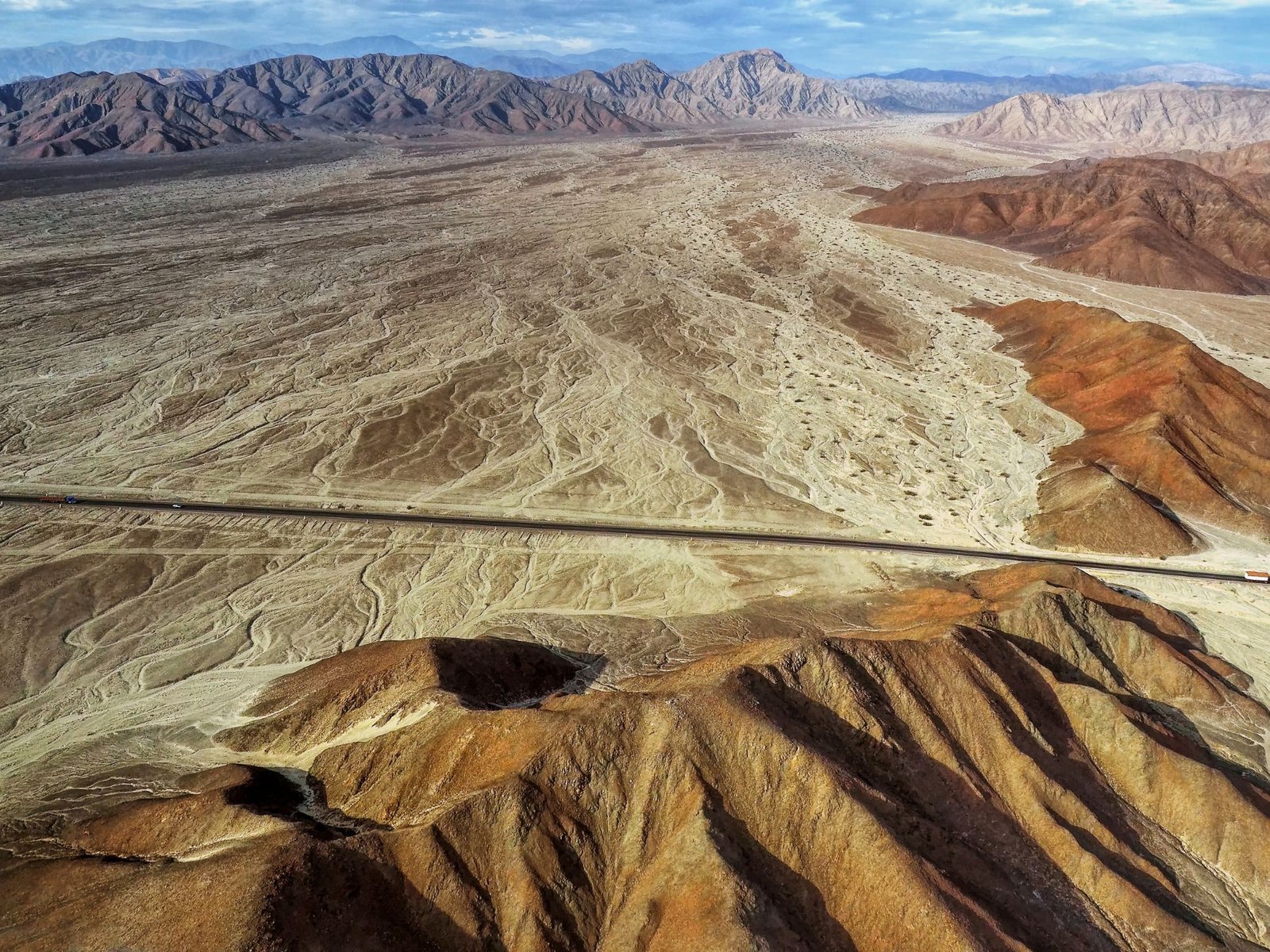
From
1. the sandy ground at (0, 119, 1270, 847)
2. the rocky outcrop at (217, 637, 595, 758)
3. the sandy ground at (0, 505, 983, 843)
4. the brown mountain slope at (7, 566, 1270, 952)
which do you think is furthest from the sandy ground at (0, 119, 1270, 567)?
the brown mountain slope at (7, 566, 1270, 952)

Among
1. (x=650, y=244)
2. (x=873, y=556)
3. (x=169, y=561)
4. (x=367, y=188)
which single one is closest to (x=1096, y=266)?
(x=650, y=244)

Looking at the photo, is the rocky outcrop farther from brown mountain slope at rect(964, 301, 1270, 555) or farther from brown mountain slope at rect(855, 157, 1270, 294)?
brown mountain slope at rect(855, 157, 1270, 294)

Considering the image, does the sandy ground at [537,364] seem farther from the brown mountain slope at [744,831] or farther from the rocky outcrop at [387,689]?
the brown mountain slope at [744,831]

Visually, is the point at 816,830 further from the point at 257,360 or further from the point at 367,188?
the point at 367,188

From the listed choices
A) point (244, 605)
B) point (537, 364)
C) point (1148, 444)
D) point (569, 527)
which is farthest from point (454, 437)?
point (1148, 444)

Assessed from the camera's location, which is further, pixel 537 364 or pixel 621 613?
pixel 537 364

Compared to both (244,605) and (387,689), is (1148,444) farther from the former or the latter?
(244,605)

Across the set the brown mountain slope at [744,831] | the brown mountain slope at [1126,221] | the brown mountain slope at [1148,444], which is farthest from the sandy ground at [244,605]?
the brown mountain slope at [1126,221]
